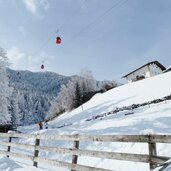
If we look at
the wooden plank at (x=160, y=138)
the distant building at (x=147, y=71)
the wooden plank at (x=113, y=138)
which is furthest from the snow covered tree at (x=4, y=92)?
the distant building at (x=147, y=71)

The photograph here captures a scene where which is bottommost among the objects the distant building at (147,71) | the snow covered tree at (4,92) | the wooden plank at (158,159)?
the wooden plank at (158,159)

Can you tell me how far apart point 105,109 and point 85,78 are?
45.8 m

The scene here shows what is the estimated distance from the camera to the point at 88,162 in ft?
42.5

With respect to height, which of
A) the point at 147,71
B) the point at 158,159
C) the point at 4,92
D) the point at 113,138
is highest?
the point at 147,71

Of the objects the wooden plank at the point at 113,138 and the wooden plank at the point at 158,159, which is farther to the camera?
the wooden plank at the point at 113,138

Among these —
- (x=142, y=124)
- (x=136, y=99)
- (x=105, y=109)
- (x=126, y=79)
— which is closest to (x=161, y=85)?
(x=136, y=99)

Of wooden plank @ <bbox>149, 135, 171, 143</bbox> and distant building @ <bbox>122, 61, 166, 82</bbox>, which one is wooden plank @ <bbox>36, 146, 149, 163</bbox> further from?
distant building @ <bbox>122, 61, 166, 82</bbox>

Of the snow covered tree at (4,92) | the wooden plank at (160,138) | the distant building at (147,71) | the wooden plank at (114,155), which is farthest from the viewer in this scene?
the distant building at (147,71)

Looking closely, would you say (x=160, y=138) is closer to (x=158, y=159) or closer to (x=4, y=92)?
(x=158, y=159)

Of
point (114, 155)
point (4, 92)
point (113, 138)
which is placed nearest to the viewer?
point (114, 155)

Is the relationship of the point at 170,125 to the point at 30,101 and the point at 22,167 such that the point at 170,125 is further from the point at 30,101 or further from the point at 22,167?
the point at 30,101

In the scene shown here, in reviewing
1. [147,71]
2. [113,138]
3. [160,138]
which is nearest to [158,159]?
[160,138]

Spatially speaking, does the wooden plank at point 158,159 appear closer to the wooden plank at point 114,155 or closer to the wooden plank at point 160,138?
the wooden plank at point 114,155

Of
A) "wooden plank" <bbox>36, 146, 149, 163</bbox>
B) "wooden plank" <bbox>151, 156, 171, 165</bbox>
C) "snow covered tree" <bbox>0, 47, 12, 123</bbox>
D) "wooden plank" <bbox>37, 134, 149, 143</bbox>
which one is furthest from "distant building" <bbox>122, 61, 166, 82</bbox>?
"wooden plank" <bbox>151, 156, 171, 165</bbox>
